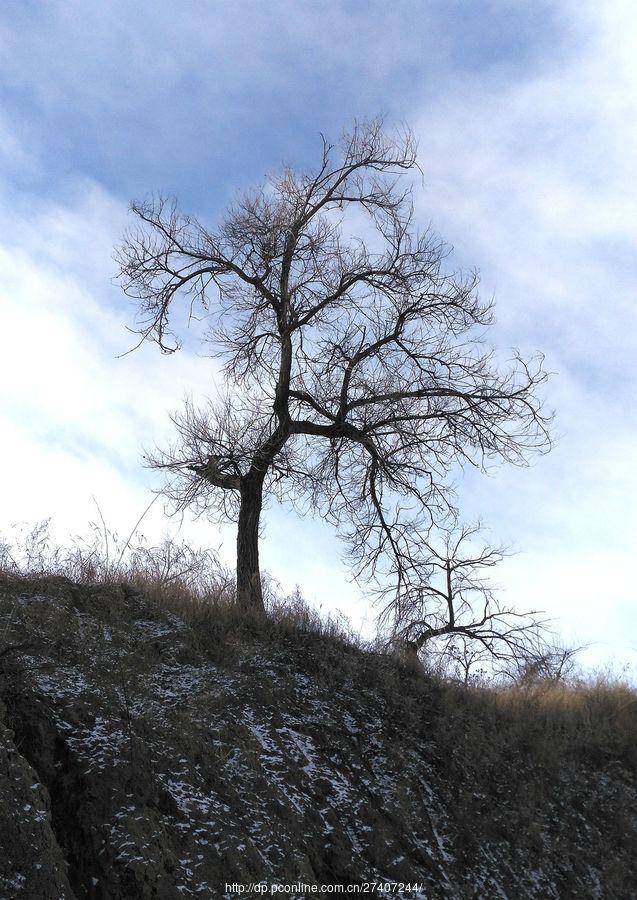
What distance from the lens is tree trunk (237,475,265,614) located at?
1095 centimetres

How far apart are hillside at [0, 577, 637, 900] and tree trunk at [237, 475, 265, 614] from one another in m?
1.52

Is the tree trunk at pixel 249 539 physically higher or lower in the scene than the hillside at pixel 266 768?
higher

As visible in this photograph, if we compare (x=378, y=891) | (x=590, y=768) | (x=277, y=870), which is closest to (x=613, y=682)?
(x=590, y=768)

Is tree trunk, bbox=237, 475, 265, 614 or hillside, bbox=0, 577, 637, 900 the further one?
tree trunk, bbox=237, 475, 265, 614

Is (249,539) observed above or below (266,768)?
above

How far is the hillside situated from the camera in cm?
527

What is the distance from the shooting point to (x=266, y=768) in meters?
6.62

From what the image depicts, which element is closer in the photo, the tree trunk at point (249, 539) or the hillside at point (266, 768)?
the hillside at point (266, 768)

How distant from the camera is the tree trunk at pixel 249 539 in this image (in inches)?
431

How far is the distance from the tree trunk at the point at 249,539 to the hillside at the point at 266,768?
4.98 ft

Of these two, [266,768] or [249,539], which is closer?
[266,768]

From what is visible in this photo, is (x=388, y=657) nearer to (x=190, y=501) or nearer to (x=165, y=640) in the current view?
(x=165, y=640)

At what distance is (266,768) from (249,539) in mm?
5241

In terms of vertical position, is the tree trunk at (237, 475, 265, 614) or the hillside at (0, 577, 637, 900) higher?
the tree trunk at (237, 475, 265, 614)
